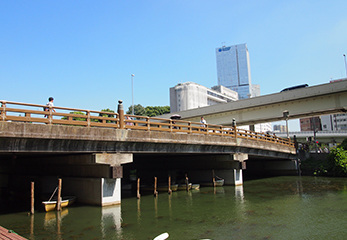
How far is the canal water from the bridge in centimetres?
225

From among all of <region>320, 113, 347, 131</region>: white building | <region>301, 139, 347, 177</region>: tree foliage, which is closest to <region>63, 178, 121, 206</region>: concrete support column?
<region>301, 139, 347, 177</region>: tree foliage

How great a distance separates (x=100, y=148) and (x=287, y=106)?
30.6 metres

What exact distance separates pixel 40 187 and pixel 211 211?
48.2 feet

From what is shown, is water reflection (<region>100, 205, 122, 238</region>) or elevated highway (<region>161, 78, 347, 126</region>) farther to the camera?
elevated highway (<region>161, 78, 347, 126</region>)

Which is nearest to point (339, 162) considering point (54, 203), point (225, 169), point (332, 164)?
point (332, 164)

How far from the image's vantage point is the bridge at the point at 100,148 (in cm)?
1420

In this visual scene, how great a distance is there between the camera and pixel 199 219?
14.5 metres

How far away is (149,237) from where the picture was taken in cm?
1146

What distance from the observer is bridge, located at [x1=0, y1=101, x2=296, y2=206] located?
14.2 metres

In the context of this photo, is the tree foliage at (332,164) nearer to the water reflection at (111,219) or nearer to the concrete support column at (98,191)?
the concrete support column at (98,191)

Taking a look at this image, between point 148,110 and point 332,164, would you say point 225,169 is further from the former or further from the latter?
point 148,110

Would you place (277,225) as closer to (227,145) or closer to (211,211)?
(211,211)

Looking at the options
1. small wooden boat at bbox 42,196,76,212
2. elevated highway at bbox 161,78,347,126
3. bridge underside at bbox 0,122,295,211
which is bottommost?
small wooden boat at bbox 42,196,76,212

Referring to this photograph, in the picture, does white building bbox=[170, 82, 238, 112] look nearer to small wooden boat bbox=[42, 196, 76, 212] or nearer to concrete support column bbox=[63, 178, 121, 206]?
concrete support column bbox=[63, 178, 121, 206]
